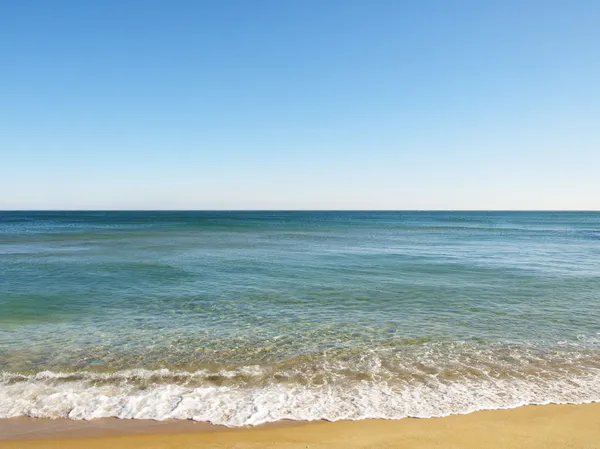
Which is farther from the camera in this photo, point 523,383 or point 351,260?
point 351,260

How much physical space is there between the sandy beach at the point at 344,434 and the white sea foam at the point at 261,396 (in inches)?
8.6

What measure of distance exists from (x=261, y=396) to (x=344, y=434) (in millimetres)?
1754

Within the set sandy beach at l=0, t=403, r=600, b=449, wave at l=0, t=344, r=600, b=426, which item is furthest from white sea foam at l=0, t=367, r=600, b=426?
sandy beach at l=0, t=403, r=600, b=449

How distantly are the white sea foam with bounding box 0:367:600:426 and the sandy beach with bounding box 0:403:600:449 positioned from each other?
8.6 inches

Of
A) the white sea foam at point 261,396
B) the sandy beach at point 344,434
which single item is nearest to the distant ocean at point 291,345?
the white sea foam at point 261,396

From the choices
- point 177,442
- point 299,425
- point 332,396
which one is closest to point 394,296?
point 332,396

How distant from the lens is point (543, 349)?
959 centimetres

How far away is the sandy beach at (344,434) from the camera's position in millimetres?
5746

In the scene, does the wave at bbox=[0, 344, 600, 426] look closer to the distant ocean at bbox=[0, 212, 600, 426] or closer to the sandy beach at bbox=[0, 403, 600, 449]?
the distant ocean at bbox=[0, 212, 600, 426]

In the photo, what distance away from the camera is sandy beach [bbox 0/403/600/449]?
5.75 metres

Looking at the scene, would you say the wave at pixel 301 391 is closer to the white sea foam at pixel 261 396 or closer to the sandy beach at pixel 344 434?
the white sea foam at pixel 261 396

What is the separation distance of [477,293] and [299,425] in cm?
1172

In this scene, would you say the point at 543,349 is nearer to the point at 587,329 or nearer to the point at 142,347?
the point at 587,329

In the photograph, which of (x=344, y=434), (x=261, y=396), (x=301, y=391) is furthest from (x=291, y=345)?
(x=344, y=434)
